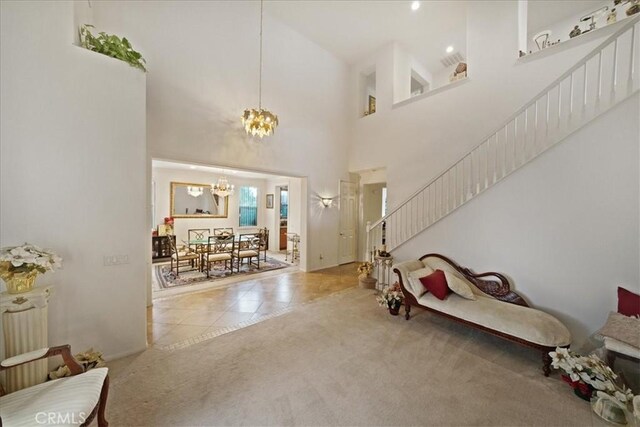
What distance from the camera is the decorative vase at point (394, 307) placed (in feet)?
11.6

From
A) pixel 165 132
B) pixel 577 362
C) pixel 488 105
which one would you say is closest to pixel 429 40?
pixel 488 105

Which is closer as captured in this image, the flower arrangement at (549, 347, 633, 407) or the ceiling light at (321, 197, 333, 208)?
the flower arrangement at (549, 347, 633, 407)

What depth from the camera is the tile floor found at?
3104mm

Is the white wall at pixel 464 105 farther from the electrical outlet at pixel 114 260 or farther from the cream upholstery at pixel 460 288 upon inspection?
the electrical outlet at pixel 114 260

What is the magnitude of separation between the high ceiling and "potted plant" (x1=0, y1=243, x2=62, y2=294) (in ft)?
19.1

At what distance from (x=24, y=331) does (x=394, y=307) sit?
3948mm

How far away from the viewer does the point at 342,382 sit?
2139 millimetres

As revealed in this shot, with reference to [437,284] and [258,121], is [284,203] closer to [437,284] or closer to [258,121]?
[258,121]

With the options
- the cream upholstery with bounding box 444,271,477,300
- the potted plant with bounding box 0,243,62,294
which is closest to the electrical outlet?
the potted plant with bounding box 0,243,62,294

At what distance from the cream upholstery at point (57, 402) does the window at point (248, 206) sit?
7857 mm

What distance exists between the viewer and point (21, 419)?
1.22 meters

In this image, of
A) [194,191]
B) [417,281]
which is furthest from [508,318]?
[194,191]

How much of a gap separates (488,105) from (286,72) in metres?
4.38

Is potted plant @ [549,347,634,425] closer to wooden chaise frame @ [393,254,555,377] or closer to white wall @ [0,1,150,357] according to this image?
wooden chaise frame @ [393,254,555,377]
